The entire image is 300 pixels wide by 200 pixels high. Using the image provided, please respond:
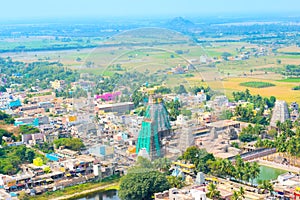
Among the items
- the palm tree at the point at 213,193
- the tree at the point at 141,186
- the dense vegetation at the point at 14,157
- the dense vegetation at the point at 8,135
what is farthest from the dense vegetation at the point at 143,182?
the dense vegetation at the point at 8,135

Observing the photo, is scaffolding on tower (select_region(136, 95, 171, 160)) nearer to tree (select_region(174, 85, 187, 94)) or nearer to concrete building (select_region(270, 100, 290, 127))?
tree (select_region(174, 85, 187, 94))

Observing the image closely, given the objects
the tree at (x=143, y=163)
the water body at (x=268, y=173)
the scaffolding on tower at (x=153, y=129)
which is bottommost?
the water body at (x=268, y=173)

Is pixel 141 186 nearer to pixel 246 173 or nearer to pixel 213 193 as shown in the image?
pixel 213 193

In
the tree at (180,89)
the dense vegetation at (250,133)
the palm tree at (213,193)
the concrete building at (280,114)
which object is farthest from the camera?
the concrete building at (280,114)

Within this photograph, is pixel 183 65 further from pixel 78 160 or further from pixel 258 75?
pixel 258 75

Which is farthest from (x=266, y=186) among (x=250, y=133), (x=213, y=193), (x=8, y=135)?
(x=8, y=135)

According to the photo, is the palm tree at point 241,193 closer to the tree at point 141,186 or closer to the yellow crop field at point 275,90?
the tree at point 141,186
